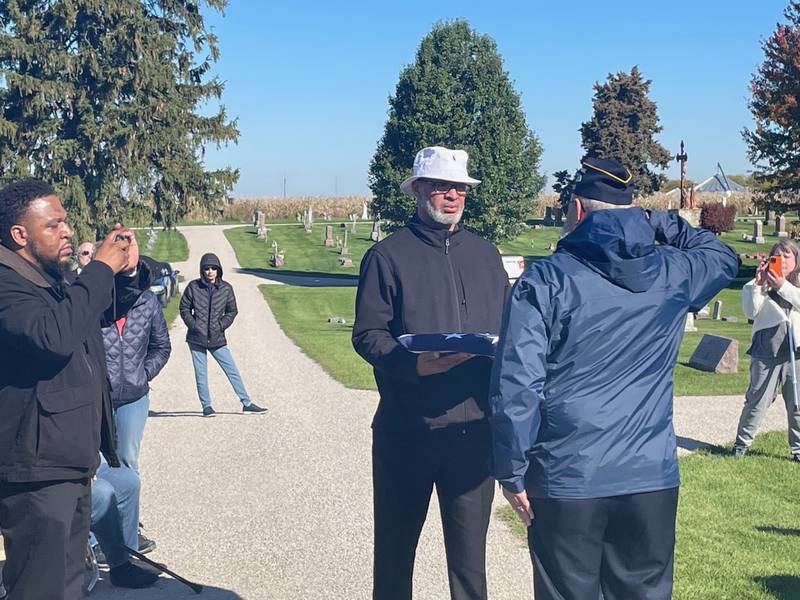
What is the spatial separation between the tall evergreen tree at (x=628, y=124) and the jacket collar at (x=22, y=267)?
6124cm

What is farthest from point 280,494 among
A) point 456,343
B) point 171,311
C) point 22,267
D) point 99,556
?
point 171,311

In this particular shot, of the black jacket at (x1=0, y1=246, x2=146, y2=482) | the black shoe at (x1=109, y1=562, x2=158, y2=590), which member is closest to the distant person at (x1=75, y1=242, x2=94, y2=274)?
the black shoe at (x1=109, y1=562, x2=158, y2=590)

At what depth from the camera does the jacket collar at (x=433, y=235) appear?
465cm

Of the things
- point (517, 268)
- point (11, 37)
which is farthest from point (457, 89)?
point (517, 268)

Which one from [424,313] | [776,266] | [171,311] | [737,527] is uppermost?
[776,266]

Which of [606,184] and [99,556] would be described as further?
[99,556]

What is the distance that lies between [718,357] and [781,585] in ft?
34.1

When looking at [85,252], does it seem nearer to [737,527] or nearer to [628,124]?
[737,527]

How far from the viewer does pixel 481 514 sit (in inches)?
178

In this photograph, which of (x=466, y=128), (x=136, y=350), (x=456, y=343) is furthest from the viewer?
(x=466, y=128)

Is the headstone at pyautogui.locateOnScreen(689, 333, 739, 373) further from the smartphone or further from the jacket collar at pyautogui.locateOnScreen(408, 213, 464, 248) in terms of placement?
the jacket collar at pyautogui.locateOnScreen(408, 213, 464, 248)

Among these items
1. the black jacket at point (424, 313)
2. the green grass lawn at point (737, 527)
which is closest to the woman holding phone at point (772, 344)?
the green grass lawn at point (737, 527)

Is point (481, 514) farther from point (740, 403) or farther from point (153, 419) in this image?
point (740, 403)

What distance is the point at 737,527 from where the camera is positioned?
7.27 m
